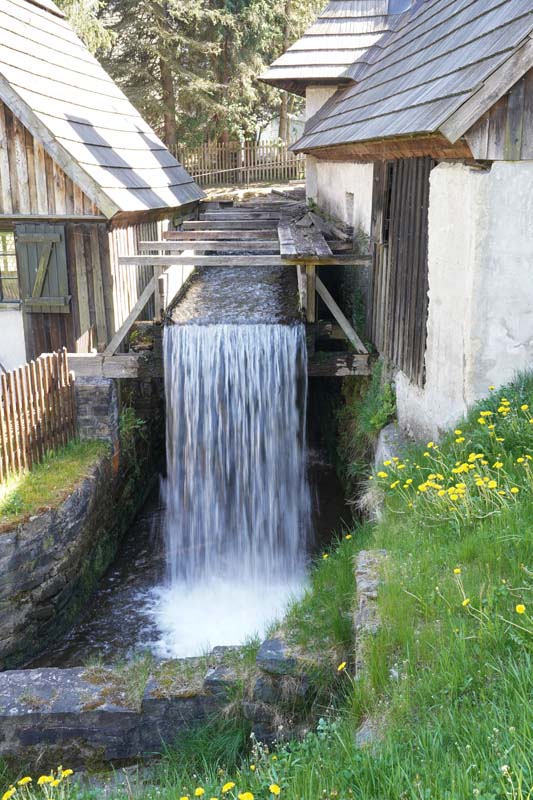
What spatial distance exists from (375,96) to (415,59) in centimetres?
96

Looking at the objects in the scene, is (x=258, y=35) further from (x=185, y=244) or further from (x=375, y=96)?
(x=185, y=244)

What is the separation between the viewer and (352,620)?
4.94m

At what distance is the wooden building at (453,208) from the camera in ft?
17.3

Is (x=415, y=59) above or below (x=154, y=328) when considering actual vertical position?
above

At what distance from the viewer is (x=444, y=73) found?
6617 mm

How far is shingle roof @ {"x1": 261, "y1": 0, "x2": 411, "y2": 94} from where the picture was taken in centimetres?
1504

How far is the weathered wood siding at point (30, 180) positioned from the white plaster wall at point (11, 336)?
1.49 meters

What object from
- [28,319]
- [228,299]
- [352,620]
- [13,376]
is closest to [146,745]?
[352,620]

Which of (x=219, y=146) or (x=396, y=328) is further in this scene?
(x=219, y=146)

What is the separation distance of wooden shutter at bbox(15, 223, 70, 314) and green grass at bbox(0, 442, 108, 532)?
231 cm

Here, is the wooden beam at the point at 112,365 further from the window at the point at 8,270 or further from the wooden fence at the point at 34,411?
the window at the point at 8,270

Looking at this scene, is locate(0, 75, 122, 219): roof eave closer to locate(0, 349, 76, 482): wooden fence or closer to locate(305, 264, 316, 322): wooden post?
locate(0, 349, 76, 482): wooden fence

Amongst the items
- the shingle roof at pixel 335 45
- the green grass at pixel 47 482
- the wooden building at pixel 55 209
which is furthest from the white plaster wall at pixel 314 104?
the green grass at pixel 47 482

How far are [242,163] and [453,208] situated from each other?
23.8 m
